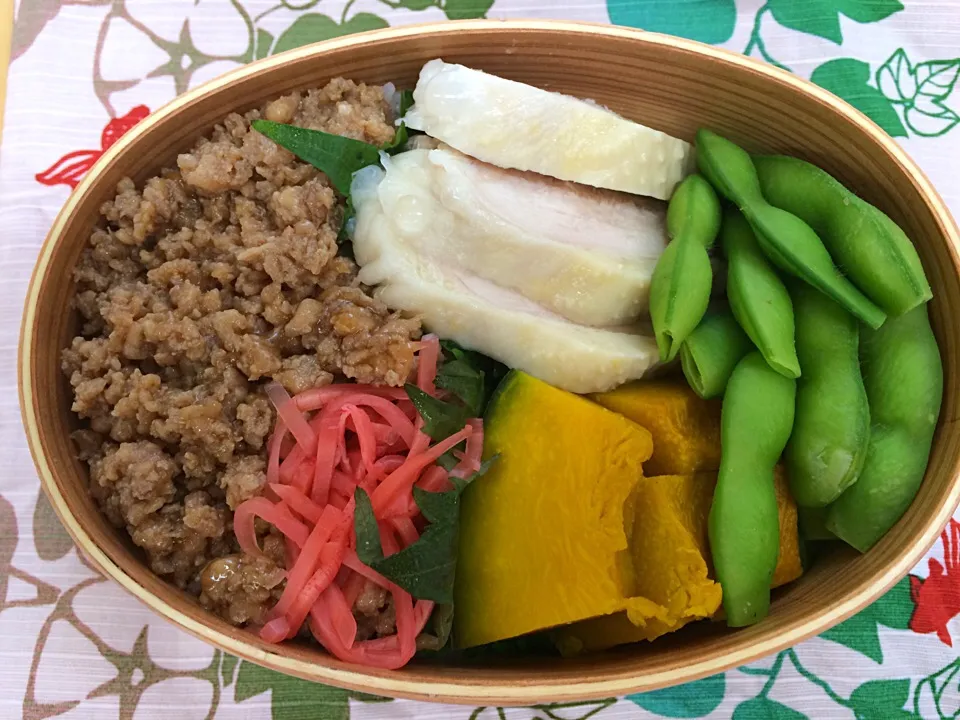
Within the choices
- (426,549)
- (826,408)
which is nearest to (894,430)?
(826,408)

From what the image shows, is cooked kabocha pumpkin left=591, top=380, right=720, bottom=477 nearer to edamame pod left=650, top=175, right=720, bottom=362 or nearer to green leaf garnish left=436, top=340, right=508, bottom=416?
edamame pod left=650, top=175, right=720, bottom=362

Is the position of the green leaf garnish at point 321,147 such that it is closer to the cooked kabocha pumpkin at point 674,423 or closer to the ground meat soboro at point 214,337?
the ground meat soboro at point 214,337

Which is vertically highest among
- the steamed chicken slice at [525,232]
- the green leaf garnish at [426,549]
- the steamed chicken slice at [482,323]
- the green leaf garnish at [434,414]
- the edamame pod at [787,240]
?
the edamame pod at [787,240]

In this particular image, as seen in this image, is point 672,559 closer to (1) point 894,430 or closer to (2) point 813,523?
(2) point 813,523

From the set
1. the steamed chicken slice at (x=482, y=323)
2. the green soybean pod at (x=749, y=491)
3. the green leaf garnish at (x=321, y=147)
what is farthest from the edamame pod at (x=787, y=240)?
the green leaf garnish at (x=321, y=147)

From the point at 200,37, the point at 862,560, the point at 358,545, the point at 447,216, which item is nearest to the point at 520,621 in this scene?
the point at 358,545

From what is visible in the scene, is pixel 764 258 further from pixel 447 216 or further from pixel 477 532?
pixel 477 532
